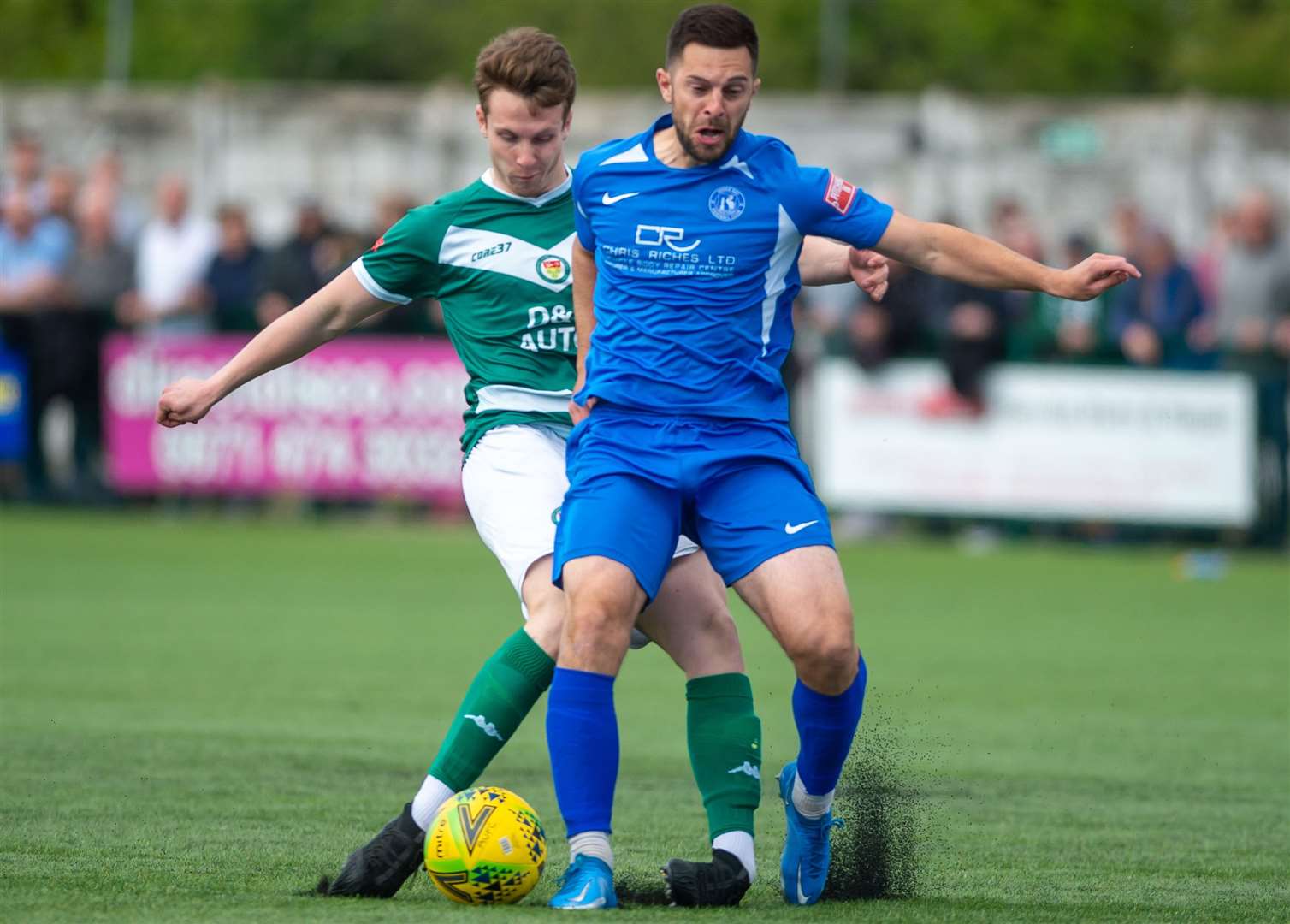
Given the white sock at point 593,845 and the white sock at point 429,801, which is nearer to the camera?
the white sock at point 593,845

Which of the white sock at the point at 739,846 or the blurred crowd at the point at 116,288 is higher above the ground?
the blurred crowd at the point at 116,288

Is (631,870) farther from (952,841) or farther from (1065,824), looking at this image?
(1065,824)

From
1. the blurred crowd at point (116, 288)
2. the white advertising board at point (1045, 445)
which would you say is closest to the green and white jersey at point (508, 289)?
the white advertising board at point (1045, 445)

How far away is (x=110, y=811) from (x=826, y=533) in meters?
2.57

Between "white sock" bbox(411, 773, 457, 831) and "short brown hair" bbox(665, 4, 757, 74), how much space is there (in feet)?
6.58

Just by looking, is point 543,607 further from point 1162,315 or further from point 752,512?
point 1162,315

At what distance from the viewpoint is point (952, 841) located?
6.83m

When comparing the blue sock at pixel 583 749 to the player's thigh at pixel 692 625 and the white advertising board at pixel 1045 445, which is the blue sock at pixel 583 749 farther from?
the white advertising board at pixel 1045 445

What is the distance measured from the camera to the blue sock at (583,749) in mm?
5574

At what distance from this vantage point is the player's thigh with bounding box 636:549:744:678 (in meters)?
6.10

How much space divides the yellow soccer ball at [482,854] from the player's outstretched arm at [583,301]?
1.09 meters

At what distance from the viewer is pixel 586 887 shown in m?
5.45

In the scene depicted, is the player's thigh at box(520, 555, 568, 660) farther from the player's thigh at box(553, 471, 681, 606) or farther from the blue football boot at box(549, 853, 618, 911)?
the blue football boot at box(549, 853, 618, 911)

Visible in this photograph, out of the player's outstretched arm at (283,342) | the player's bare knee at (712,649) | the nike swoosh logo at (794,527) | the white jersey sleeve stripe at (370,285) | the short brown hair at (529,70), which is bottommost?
the player's bare knee at (712,649)
